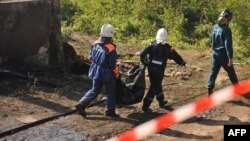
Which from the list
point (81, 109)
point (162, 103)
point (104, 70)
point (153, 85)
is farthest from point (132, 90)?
point (81, 109)

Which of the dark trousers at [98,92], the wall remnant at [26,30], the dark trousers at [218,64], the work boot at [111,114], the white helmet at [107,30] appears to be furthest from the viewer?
the wall remnant at [26,30]

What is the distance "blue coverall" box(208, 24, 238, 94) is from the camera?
29.1 ft

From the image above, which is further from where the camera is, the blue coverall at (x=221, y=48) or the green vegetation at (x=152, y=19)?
the green vegetation at (x=152, y=19)

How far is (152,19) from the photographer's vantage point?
17.6 m

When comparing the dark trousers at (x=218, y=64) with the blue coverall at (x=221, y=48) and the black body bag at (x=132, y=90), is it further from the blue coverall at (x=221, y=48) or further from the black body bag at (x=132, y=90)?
the black body bag at (x=132, y=90)

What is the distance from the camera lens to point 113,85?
322 inches

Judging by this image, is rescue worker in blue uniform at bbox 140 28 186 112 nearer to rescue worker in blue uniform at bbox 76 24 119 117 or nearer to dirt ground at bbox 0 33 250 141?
dirt ground at bbox 0 33 250 141

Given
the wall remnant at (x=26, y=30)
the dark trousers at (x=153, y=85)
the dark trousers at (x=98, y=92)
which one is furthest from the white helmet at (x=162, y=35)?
the wall remnant at (x=26, y=30)

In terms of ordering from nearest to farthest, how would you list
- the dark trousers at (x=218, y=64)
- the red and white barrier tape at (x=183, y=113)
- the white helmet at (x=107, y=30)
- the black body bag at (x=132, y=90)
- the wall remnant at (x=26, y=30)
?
the red and white barrier tape at (x=183, y=113) < the white helmet at (x=107, y=30) < the black body bag at (x=132, y=90) < the dark trousers at (x=218, y=64) < the wall remnant at (x=26, y=30)

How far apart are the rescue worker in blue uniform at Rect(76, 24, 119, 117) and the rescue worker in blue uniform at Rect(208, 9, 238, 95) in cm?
225

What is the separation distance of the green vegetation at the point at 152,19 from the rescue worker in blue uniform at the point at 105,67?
269 inches

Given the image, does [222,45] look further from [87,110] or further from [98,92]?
[87,110]

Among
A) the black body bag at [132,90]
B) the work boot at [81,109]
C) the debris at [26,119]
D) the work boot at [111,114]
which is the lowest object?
the debris at [26,119]

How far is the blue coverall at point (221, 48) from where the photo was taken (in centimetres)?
888
